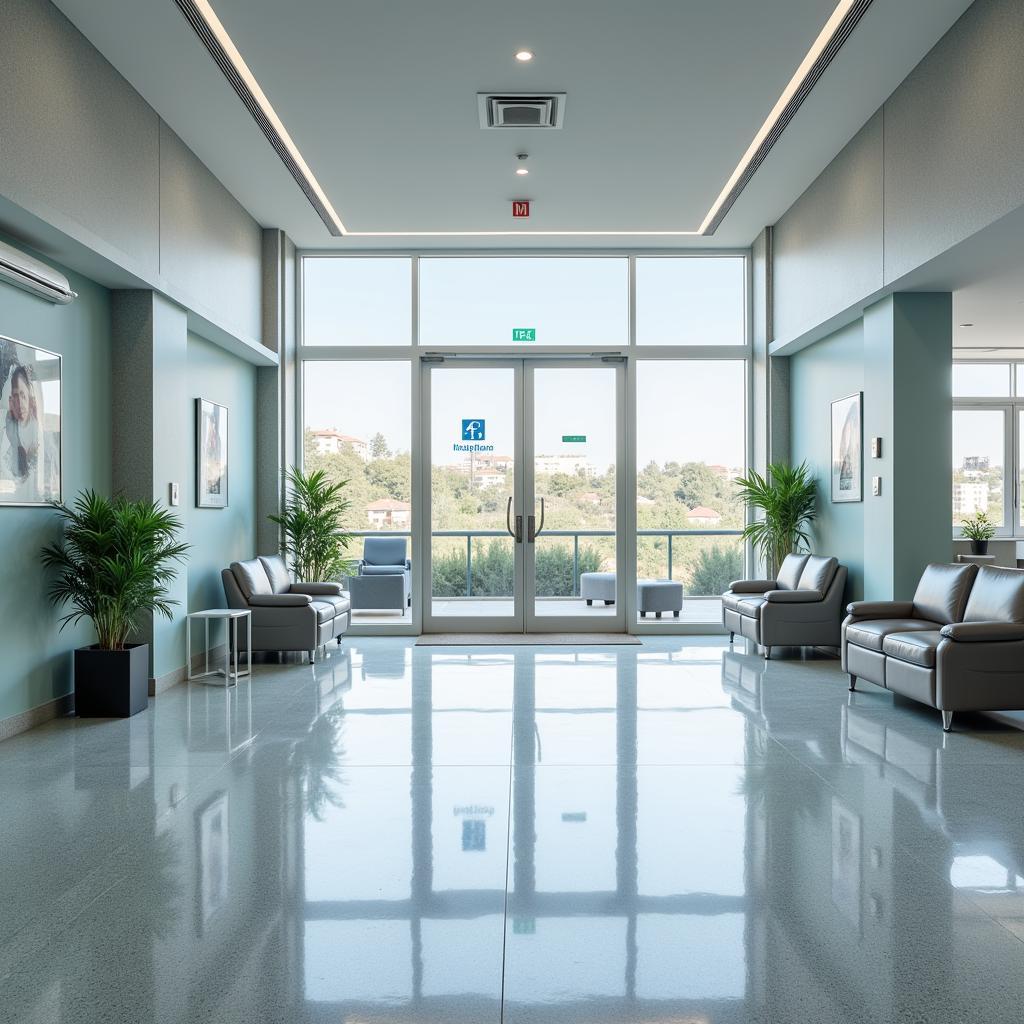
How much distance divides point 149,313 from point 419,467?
3.87m

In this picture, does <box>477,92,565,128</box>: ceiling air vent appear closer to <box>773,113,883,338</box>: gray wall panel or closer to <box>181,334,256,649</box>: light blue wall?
<box>773,113,883,338</box>: gray wall panel

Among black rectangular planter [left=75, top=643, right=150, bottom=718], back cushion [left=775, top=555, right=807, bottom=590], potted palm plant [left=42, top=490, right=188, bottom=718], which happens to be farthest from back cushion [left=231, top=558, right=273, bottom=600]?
back cushion [left=775, top=555, right=807, bottom=590]

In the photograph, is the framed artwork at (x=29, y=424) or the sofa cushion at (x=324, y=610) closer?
the framed artwork at (x=29, y=424)

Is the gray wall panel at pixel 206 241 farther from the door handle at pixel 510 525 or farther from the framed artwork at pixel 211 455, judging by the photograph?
Result: the door handle at pixel 510 525

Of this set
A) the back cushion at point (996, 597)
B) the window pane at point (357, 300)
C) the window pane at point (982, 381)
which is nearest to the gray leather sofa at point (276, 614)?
the window pane at point (357, 300)

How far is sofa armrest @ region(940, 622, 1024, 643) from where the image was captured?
534cm

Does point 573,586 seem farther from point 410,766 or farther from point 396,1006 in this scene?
point 396,1006

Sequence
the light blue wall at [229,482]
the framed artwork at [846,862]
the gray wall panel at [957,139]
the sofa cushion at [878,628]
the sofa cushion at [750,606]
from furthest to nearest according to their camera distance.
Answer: the sofa cushion at [750,606]
the light blue wall at [229,482]
the sofa cushion at [878,628]
the gray wall panel at [957,139]
the framed artwork at [846,862]

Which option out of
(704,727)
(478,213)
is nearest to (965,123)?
(704,727)

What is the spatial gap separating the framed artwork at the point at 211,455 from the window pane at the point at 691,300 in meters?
4.58

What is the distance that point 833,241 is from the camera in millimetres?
7641

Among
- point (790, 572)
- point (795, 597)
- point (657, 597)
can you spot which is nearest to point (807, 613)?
point (795, 597)

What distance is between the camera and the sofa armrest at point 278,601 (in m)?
7.84

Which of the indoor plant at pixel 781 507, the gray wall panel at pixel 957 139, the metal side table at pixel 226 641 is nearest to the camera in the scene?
the gray wall panel at pixel 957 139
